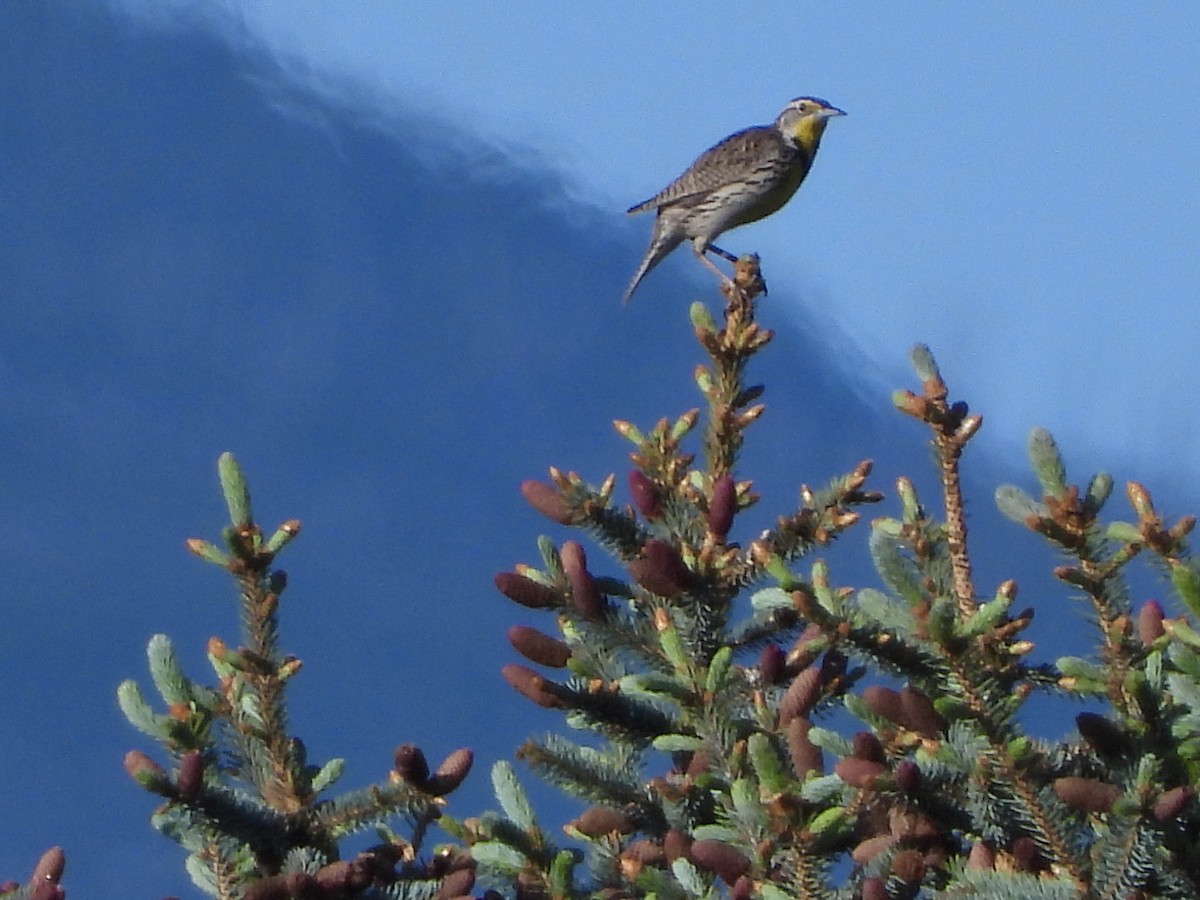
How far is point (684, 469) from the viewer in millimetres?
3324

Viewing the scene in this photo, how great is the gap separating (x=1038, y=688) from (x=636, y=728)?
0.73 m

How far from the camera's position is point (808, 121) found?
39.4 ft

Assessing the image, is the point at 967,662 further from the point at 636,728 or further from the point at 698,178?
the point at 698,178

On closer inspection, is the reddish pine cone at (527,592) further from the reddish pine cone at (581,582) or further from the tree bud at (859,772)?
the tree bud at (859,772)

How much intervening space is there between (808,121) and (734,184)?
1149 mm

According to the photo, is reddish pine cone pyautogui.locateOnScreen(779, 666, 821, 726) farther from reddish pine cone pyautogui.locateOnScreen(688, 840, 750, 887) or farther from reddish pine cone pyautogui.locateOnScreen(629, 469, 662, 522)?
reddish pine cone pyautogui.locateOnScreen(629, 469, 662, 522)

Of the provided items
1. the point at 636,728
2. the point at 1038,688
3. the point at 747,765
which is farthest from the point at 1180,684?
the point at 636,728

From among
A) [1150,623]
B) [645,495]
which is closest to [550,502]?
[645,495]

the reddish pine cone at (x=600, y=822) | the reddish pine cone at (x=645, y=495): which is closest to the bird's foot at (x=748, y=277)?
the reddish pine cone at (x=645, y=495)

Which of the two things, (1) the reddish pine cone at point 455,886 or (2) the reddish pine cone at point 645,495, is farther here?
(2) the reddish pine cone at point 645,495

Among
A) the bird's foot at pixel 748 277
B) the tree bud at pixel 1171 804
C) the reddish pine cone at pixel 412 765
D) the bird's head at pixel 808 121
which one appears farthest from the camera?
the bird's head at pixel 808 121

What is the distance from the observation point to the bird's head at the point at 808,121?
39.3 feet

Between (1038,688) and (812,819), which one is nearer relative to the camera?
(812,819)

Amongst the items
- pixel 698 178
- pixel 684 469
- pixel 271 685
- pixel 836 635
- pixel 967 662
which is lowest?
pixel 967 662
